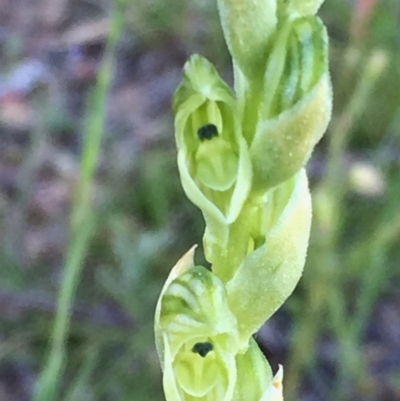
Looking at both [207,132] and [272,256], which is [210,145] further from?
[272,256]

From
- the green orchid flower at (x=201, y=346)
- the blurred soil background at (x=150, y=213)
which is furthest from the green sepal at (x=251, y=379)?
the blurred soil background at (x=150, y=213)

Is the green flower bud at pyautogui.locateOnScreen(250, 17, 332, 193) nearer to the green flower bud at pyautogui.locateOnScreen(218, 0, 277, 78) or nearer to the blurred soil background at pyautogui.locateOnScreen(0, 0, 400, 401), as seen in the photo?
the green flower bud at pyautogui.locateOnScreen(218, 0, 277, 78)

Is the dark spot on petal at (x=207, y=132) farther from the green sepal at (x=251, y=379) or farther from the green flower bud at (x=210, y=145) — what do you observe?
the green sepal at (x=251, y=379)

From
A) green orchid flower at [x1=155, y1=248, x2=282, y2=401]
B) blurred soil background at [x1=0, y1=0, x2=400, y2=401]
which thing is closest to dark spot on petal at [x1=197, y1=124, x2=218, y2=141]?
green orchid flower at [x1=155, y1=248, x2=282, y2=401]

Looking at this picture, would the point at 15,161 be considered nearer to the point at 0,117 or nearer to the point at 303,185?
the point at 0,117

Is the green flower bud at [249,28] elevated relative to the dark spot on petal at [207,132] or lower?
elevated

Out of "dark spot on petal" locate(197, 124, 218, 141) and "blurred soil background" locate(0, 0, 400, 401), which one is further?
"blurred soil background" locate(0, 0, 400, 401)

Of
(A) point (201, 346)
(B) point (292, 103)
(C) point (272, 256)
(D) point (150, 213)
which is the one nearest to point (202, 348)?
(A) point (201, 346)
